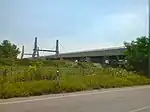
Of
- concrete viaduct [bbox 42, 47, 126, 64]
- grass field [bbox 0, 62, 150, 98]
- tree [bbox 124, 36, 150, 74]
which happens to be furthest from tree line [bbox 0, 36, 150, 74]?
concrete viaduct [bbox 42, 47, 126, 64]

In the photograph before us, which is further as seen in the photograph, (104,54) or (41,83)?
(104,54)

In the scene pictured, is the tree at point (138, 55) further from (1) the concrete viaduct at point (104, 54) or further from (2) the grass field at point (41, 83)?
(1) the concrete viaduct at point (104, 54)

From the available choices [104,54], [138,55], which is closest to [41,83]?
[138,55]

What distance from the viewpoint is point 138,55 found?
40.1 metres

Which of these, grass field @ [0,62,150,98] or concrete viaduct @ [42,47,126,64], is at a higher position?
concrete viaduct @ [42,47,126,64]

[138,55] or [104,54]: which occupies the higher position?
[104,54]

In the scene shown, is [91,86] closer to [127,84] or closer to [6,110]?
[127,84]

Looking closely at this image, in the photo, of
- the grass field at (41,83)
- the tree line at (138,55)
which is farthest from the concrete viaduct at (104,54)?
the grass field at (41,83)

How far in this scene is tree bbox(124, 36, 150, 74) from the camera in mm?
38906

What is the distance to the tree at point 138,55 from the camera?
38906 millimetres

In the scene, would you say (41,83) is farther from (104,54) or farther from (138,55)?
(104,54)

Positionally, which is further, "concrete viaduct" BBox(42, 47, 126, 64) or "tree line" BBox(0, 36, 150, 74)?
"concrete viaduct" BBox(42, 47, 126, 64)

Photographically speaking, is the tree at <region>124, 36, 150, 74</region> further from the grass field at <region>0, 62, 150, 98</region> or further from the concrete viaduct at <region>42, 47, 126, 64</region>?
the concrete viaduct at <region>42, 47, 126, 64</region>

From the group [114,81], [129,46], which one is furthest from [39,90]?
[129,46]
